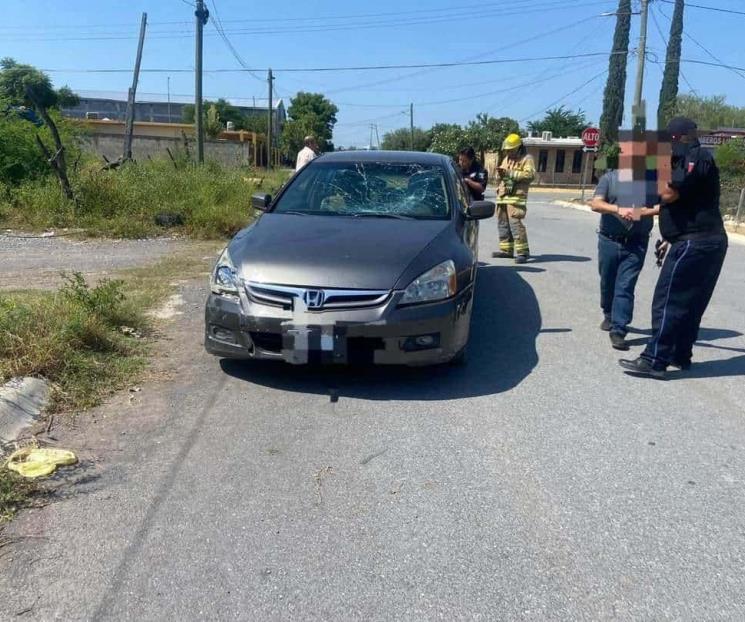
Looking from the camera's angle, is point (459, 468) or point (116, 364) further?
point (116, 364)

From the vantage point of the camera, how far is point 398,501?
3160 millimetres

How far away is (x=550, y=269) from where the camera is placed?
958cm

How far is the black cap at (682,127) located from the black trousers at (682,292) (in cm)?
74

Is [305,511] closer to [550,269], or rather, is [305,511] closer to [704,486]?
[704,486]

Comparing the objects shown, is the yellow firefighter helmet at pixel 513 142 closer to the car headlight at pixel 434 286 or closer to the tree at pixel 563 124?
the car headlight at pixel 434 286

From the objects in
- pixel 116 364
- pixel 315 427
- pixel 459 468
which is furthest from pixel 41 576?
pixel 116 364

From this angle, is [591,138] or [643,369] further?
[591,138]

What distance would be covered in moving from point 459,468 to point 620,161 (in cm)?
302

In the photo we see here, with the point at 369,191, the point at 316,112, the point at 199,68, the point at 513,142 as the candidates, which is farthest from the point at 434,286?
the point at 316,112

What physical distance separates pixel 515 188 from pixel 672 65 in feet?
124

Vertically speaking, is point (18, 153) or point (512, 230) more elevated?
point (18, 153)

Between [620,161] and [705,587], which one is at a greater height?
[620,161]

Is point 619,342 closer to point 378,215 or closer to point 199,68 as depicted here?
point 378,215

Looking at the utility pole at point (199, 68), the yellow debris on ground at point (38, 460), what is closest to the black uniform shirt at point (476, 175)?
the yellow debris on ground at point (38, 460)
